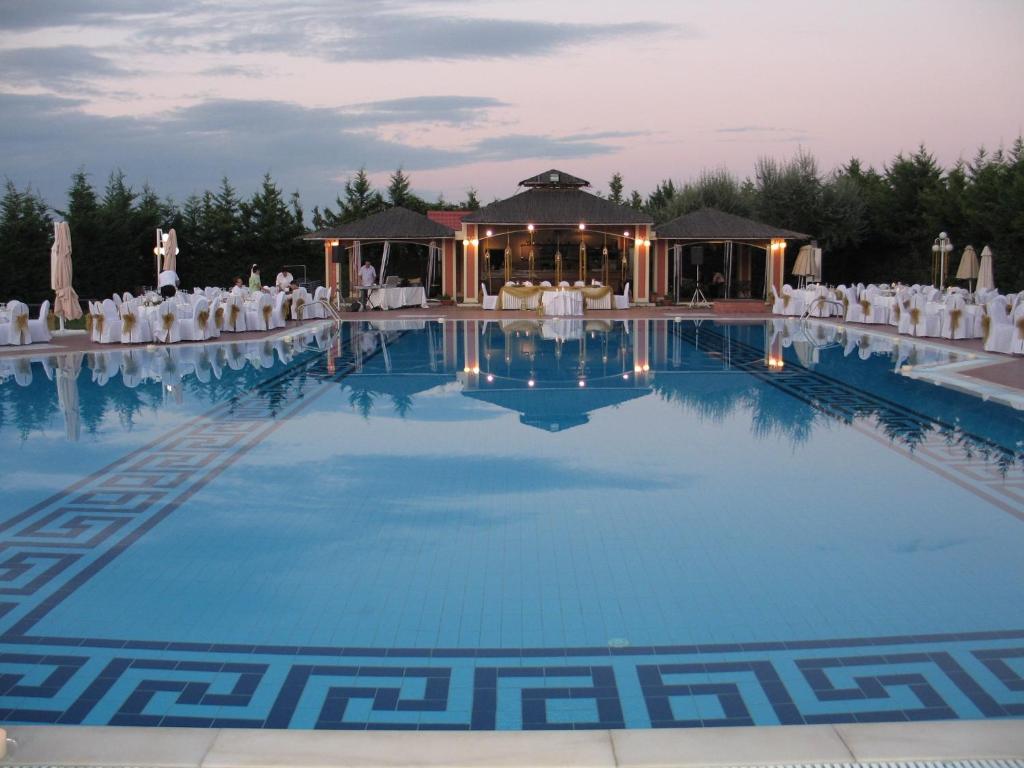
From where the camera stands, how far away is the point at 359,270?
27.8 meters

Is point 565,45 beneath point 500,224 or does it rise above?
above

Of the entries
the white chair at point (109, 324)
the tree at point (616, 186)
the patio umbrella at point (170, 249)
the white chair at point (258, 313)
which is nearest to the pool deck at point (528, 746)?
the white chair at point (109, 324)

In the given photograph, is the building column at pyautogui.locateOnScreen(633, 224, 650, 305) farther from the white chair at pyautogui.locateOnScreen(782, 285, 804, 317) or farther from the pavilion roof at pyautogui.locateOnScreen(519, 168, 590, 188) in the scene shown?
the white chair at pyautogui.locateOnScreen(782, 285, 804, 317)

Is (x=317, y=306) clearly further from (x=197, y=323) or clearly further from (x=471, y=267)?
(x=197, y=323)

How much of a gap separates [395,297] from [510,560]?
22.5 meters

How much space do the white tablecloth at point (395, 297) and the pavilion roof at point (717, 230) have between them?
7.25 metres

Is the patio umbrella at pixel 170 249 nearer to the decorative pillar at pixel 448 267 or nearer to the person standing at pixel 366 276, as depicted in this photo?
the person standing at pixel 366 276

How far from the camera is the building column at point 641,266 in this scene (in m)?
27.2

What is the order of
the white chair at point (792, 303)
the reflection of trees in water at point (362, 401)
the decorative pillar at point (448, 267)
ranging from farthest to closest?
the decorative pillar at point (448, 267) < the white chair at point (792, 303) < the reflection of trees in water at point (362, 401)

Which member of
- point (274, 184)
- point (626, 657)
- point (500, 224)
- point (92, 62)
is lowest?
point (626, 657)

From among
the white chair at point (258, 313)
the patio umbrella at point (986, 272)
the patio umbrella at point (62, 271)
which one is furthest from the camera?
the patio umbrella at point (986, 272)

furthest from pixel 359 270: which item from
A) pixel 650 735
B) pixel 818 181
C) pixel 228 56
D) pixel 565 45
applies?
pixel 650 735

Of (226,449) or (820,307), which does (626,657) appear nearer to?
(226,449)

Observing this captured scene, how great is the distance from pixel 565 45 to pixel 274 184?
13.7 m
